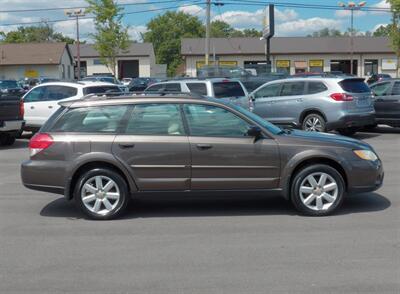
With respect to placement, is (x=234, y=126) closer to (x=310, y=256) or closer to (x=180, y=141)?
(x=180, y=141)

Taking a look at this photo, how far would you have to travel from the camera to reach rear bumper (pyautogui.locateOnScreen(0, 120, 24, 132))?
1464 centimetres

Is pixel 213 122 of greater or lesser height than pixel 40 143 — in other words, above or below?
above

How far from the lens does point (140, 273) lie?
5281 mm

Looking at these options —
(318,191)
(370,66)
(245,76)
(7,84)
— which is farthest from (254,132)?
(370,66)

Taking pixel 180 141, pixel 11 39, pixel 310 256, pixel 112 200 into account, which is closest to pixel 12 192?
pixel 112 200

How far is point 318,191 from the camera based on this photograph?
285 inches

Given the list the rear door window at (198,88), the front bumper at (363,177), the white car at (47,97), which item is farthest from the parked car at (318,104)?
the front bumper at (363,177)

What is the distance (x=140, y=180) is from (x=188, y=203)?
3.90 feet

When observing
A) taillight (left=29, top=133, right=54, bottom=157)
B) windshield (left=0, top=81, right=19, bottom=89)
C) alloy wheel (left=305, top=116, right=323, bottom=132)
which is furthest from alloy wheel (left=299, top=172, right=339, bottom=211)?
windshield (left=0, top=81, right=19, bottom=89)

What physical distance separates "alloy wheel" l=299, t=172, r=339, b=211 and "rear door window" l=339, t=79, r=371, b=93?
884 cm

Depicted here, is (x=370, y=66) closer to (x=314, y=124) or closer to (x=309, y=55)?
(x=309, y=55)

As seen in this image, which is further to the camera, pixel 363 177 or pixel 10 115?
pixel 10 115

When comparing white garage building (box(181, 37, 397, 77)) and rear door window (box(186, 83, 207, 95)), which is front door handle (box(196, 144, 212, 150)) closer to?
rear door window (box(186, 83, 207, 95))

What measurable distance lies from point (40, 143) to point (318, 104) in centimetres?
1007
